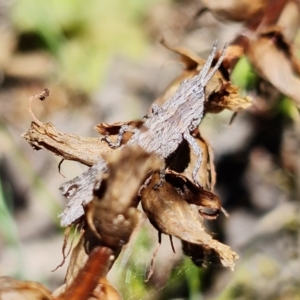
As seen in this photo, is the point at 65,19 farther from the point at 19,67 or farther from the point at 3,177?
the point at 3,177

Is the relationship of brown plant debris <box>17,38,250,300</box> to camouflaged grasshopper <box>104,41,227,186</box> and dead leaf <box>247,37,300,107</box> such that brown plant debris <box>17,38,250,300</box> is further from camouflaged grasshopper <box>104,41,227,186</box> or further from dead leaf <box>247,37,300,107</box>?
dead leaf <box>247,37,300,107</box>

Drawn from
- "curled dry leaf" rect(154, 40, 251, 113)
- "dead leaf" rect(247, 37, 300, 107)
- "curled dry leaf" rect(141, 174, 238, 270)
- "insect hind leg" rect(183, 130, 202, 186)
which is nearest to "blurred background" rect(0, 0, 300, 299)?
"dead leaf" rect(247, 37, 300, 107)

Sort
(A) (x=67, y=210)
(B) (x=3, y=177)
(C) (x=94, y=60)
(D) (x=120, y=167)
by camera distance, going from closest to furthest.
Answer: (D) (x=120, y=167) < (A) (x=67, y=210) < (B) (x=3, y=177) < (C) (x=94, y=60)

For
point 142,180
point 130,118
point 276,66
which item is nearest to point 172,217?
point 142,180

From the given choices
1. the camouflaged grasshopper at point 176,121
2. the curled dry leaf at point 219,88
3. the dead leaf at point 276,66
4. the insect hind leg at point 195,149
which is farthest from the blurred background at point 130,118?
the insect hind leg at point 195,149

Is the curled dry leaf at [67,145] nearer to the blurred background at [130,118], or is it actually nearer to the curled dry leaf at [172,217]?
the curled dry leaf at [172,217]

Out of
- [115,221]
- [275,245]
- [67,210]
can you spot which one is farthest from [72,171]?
[115,221]

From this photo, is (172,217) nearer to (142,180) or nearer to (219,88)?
(142,180)
